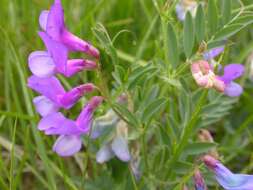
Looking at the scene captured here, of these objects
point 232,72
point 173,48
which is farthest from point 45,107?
point 232,72

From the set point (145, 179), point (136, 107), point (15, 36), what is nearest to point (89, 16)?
point (15, 36)

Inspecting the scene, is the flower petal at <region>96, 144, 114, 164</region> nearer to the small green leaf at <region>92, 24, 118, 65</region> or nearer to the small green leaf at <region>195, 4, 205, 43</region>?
the small green leaf at <region>92, 24, 118, 65</region>

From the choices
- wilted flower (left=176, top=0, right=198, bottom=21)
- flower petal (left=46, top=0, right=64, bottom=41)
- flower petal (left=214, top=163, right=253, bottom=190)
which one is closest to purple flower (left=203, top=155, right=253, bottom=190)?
flower petal (left=214, top=163, right=253, bottom=190)

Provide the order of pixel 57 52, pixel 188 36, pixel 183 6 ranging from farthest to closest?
pixel 183 6 < pixel 188 36 < pixel 57 52

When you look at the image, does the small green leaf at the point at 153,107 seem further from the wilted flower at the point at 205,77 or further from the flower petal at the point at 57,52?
the flower petal at the point at 57,52

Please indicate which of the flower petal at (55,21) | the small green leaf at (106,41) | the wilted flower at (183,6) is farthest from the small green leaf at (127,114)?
the wilted flower at (183,6)

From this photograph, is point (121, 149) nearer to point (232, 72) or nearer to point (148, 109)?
point (148, 109)

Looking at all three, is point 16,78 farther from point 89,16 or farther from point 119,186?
point 119,186
